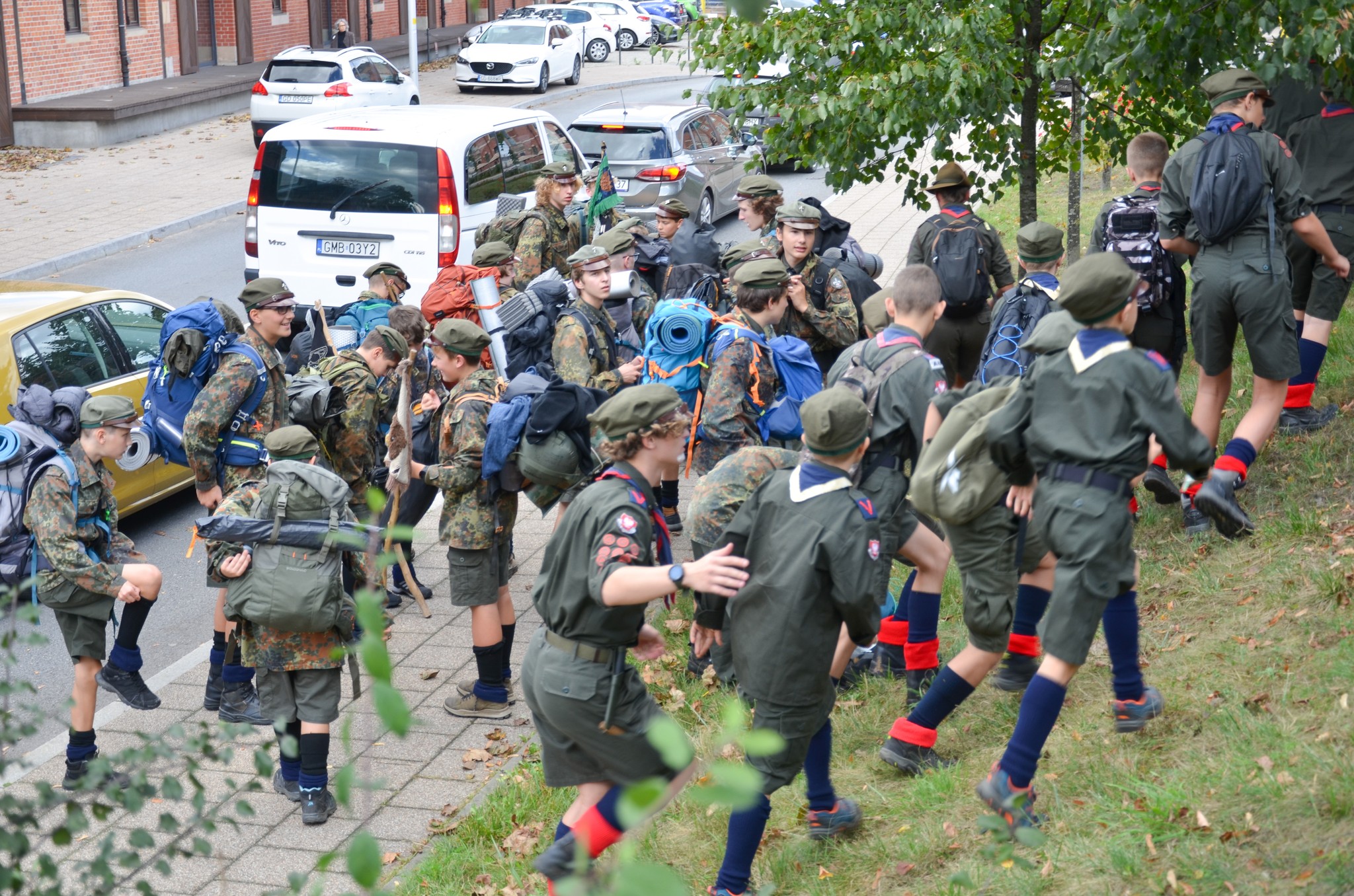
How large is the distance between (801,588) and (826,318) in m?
3.66

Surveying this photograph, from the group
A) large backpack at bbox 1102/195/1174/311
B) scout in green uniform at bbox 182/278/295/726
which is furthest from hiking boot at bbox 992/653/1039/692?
scout in green uniform at bbox 182/278/295/726

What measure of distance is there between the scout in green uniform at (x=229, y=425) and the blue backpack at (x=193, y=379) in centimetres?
4

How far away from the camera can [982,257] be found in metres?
8.00

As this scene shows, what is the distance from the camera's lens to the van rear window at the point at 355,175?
1146cm

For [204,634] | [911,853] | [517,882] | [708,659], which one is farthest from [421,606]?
[911,853]

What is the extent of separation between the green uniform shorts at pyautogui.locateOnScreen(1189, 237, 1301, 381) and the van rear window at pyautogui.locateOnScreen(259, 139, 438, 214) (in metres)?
7.05

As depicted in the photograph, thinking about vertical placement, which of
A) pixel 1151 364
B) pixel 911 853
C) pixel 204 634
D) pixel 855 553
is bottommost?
pixel 204 634

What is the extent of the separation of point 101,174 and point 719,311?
1916 centimetres

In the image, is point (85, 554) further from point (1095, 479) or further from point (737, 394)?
point (1095, 479)

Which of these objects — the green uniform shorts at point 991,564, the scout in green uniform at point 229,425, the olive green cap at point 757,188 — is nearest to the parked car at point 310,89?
the olive green cap at point 757,188

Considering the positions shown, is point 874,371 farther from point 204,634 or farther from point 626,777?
point 204,634

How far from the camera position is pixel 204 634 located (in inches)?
310

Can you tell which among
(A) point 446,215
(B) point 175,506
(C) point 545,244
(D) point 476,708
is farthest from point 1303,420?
(B) point 175,506

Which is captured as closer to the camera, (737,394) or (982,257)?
(737,394)
